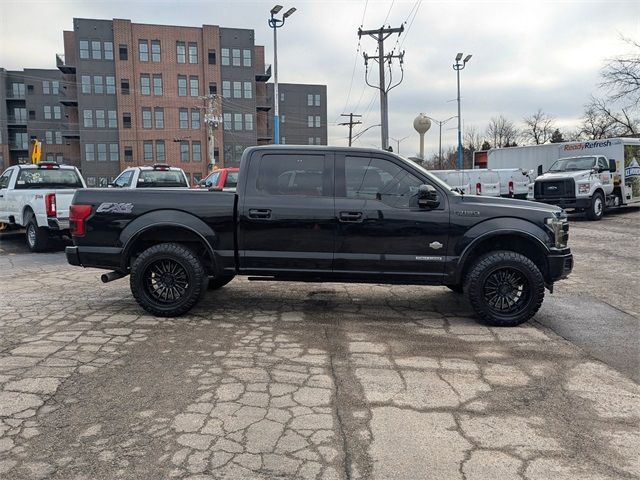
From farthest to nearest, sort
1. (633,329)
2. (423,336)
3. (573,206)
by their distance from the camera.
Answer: (573,206)
(633,329)
(423,336)

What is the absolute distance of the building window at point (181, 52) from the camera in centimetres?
6141

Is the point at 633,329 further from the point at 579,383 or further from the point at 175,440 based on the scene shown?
the point at 175,440

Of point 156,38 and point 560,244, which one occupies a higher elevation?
point 156,38

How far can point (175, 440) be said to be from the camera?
10.6 feet

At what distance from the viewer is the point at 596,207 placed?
18188 millimetres

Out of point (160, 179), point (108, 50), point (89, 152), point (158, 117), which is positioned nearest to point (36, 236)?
point (160, 179)

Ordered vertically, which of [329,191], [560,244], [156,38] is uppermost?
[156,38]

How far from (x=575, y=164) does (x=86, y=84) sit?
5706cm

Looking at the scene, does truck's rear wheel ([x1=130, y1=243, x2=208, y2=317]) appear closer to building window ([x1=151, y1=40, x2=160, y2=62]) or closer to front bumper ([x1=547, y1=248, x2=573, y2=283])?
front bumper ([x1=547, y1=248, x2=573, y2=283])

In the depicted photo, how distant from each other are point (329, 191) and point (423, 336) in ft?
6.19

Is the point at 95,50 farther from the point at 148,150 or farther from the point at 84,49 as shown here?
the point at 148,150

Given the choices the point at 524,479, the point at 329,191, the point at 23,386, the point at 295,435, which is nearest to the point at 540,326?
the point at 329,191

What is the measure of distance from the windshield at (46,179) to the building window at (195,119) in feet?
171

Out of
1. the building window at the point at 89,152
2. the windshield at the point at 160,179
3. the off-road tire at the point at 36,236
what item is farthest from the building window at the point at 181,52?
the off-road tire at the point at 36,236
